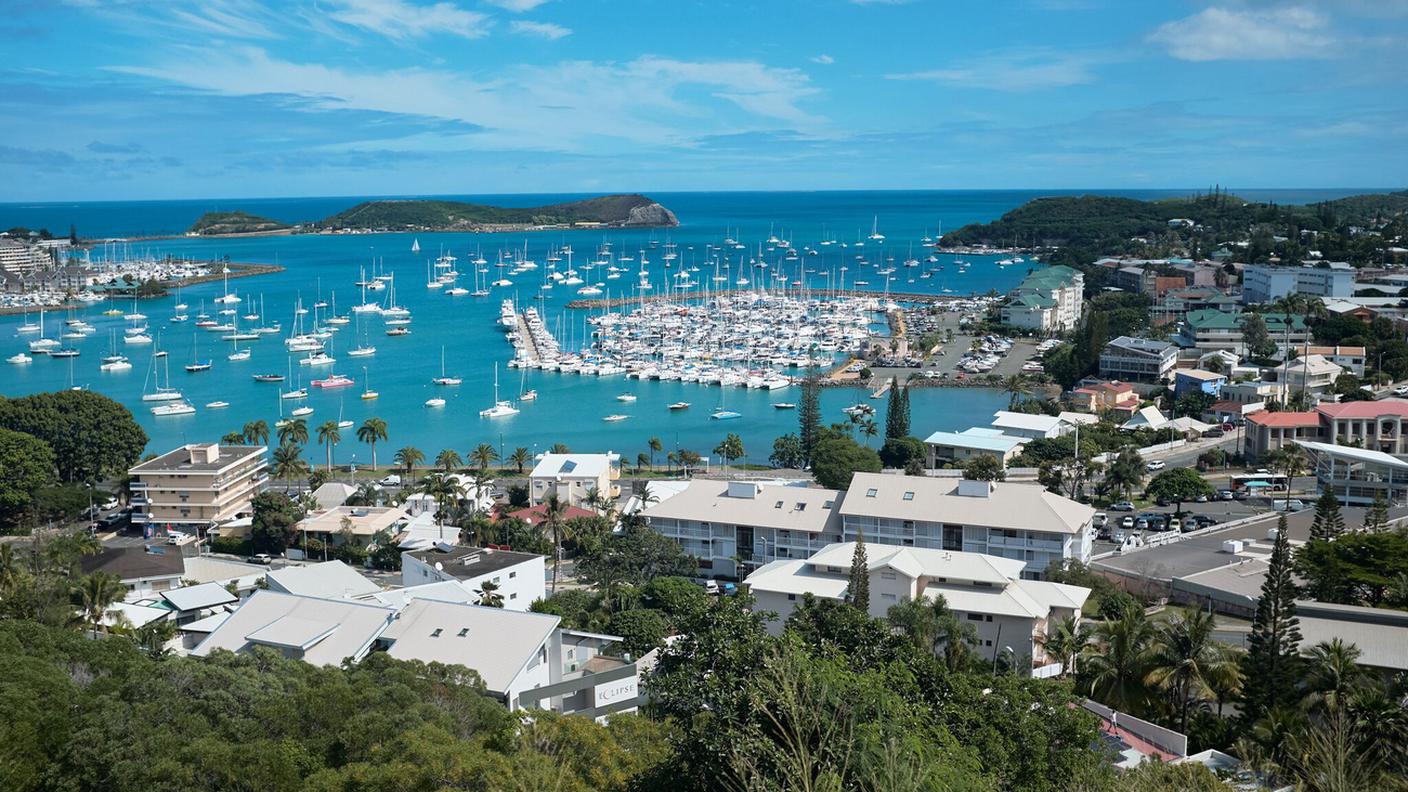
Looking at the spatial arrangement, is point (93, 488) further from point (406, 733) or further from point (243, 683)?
Result: point (406, 733)

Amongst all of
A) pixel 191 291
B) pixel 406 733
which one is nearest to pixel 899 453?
pixel 406 733

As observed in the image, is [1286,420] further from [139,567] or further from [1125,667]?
[139,567]

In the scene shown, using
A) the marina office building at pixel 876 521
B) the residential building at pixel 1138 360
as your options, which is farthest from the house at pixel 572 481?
the residential building at pixel 1138 360

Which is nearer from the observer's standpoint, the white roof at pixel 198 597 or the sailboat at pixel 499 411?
the white roof at pixel 198 597

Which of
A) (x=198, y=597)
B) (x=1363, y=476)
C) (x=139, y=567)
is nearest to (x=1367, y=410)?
(x=1363, y=476)

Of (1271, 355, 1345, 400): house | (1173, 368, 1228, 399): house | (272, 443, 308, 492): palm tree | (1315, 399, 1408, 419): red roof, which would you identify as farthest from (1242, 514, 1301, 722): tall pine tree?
(1271, 355, 1345, 400): house

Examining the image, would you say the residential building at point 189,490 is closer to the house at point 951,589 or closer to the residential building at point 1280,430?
the house at point 951,589
